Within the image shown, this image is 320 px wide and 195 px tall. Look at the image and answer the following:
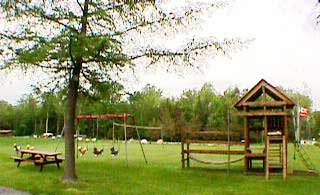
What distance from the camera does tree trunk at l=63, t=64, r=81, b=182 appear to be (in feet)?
40.2

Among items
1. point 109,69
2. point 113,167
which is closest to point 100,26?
point 109,69

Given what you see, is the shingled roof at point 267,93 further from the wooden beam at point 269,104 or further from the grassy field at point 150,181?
the grassy field at point 150,181

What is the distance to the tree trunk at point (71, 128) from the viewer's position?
12256 millimetres

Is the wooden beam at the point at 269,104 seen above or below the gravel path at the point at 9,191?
above

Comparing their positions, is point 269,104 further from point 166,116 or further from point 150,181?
point 166,116

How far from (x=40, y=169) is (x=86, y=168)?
1490mm

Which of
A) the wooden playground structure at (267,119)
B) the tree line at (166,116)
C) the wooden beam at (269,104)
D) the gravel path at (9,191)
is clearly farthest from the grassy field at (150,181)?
the tree line at (166,116)

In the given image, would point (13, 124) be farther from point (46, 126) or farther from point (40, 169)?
point (40, 169)

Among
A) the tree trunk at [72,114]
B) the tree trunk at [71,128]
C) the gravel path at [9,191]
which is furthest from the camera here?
the tree trunk at [71,128]

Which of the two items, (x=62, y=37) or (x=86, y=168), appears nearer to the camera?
(x=62, y=37)

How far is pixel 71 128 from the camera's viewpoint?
494 inches

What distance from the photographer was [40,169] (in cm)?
1447

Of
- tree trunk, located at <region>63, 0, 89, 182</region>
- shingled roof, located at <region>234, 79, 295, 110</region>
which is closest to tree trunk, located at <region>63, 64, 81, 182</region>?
tree trunk, located at <region>63, 0, 89, 182</region>

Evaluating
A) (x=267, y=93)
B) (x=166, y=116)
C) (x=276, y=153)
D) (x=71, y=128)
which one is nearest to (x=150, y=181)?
(x=71, y=128)
